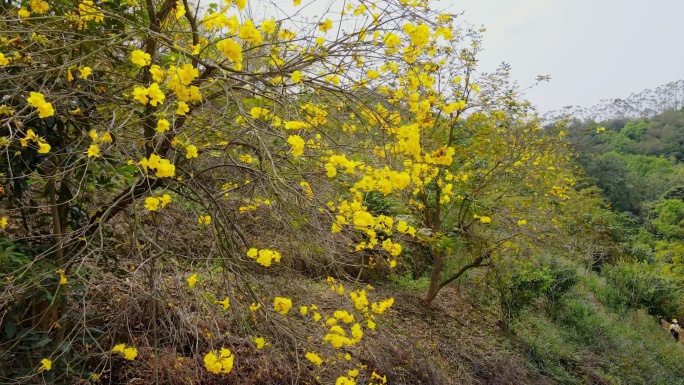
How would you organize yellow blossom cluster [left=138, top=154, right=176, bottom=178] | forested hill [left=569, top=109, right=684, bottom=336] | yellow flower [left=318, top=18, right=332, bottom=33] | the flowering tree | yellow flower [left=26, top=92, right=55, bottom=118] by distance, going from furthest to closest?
forested hill [left=569, top=109, right=684, bottom=336]
yellow flower [left=318, top=18, right=332, bottom=33]
the flowering tree
yellow blossom cluster [left=138, top=154, right=176, bottom=178]
yellow flower [left=26, top=92, right=55, bottom=118]

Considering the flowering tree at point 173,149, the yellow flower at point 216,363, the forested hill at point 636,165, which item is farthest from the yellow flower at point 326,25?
the forested hill at point 636,165

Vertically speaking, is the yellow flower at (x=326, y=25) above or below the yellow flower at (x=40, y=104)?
above

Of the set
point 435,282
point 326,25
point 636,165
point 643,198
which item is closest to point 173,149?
point 326,25

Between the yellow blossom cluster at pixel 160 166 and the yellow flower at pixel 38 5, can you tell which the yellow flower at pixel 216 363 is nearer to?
the yellow blossom cluster at pixel 160 166

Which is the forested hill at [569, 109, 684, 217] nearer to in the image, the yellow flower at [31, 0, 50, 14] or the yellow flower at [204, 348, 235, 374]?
the yellow flower at [204, 348, 235, 374]

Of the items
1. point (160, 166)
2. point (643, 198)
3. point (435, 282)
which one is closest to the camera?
point (160, 166)

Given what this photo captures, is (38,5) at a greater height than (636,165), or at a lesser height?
lesser

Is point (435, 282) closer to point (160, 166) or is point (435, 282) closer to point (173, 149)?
point (173, 149)

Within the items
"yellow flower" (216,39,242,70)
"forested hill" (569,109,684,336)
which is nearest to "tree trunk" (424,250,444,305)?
"forested hill" (569,109,684,336)

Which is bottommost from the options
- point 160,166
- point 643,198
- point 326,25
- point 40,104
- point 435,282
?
point 435,282

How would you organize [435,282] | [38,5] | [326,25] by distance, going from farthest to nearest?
[435,282], [326,25], [38,5]

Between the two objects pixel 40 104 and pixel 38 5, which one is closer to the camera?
pixel 40 104

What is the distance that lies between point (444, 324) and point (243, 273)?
4395 millimetres

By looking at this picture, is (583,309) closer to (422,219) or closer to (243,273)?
(422,219)
